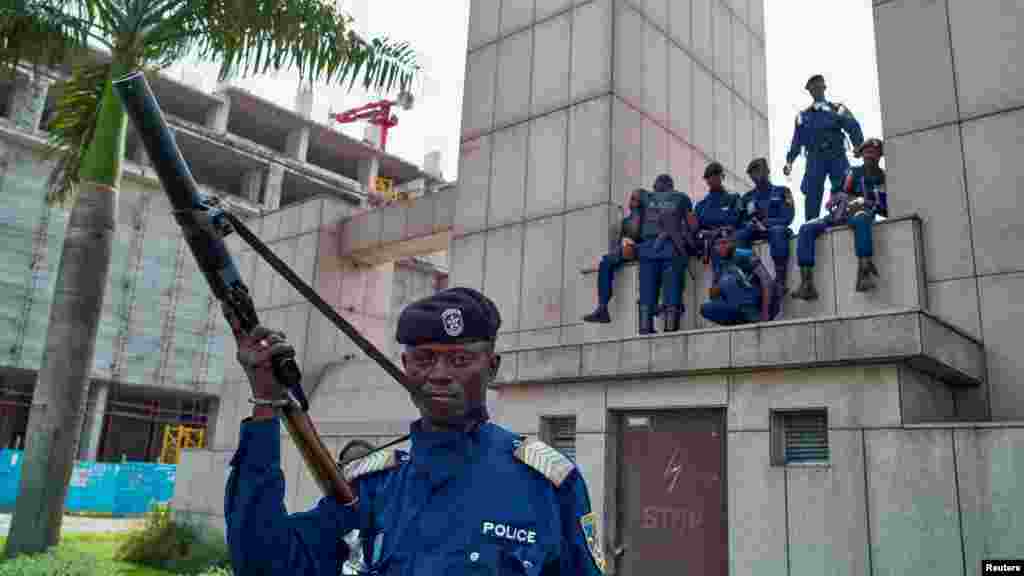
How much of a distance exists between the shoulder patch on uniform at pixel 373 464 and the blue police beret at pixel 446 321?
0.36 m

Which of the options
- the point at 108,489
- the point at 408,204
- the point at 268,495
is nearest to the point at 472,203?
the point at 408,204

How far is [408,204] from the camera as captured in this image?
63.8 ft

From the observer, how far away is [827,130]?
11531mm

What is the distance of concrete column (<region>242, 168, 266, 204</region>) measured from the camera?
4750 cm

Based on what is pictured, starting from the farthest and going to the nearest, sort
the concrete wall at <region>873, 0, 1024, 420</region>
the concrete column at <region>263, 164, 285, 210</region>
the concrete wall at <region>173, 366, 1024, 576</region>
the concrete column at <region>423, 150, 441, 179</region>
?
1. the concrete column at <region>423, 150, 441, 179</region>
2. the concrete column at <region>263, 164, 285, 210</region>
3. the concrete wall at <region>873, 0, 1024, 420</region>
4. the concrete wall at <region>173, 366, 1024, 576</region>

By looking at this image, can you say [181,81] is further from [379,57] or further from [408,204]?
[379,57]

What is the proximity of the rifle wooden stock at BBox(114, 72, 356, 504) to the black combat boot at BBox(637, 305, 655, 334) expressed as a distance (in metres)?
9.19

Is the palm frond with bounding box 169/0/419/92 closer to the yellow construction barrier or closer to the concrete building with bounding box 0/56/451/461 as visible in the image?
the concrete building with bounding box 0/56/451/461

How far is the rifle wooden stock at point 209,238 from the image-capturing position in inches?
84.5

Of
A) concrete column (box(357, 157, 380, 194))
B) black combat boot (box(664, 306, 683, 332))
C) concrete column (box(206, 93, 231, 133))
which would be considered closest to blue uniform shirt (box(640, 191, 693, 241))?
black combat boot (box(664, 306, 683, 332))

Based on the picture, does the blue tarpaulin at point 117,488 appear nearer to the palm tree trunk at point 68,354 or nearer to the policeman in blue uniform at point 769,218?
the palm tree trunk at point 68,354

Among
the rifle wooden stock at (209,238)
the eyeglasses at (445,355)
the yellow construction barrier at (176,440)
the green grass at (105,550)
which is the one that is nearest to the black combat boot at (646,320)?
the green grass at (105,550)

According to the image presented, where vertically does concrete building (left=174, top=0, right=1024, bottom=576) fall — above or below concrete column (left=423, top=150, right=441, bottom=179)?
below

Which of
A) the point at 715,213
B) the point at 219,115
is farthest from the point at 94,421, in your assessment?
the point at 715,213
